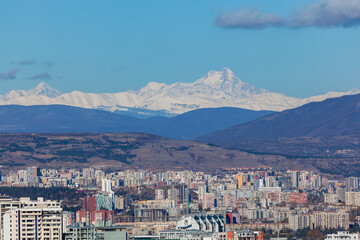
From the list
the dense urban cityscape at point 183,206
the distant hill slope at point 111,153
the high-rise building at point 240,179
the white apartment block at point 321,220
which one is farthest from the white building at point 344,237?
the distant hill slope at point 111,153

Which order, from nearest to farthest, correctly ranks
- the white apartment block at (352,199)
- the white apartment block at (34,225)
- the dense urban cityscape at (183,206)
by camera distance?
1. the white apartment block at (34,225)
2. the dense urban cityscape at (183,206)
3. the white apartment block at (352,199)

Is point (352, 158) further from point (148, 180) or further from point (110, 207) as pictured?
point (110, 207)

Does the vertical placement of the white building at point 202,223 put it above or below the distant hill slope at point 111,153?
below

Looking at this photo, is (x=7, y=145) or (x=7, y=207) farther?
(x=7, y=145)

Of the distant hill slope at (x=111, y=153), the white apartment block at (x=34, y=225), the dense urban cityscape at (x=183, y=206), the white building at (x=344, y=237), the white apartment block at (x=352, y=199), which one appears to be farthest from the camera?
the distant hill slope at (x=111, y=153)

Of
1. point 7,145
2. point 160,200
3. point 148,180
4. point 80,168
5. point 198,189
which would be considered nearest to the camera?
point 160,200

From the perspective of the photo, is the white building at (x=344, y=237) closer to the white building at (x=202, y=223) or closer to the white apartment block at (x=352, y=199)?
the white building at (x=202, y=223)

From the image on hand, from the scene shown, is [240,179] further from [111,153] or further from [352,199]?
[111,153]

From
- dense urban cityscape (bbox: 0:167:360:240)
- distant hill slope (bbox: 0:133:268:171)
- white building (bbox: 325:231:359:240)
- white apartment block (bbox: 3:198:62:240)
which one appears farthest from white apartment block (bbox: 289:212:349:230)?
distant hill slope (bbox: 0:133:268:171)

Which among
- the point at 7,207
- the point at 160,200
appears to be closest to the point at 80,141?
the point at 160,200

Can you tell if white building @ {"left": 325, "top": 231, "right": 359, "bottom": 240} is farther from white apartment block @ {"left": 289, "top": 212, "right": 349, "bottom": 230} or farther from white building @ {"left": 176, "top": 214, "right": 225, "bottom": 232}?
white apartment block @ {"left": 289, "top": 212, "right": 349, "bottom": 230}

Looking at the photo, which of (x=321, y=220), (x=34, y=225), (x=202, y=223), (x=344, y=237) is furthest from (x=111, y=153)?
(x=34, y=225)
